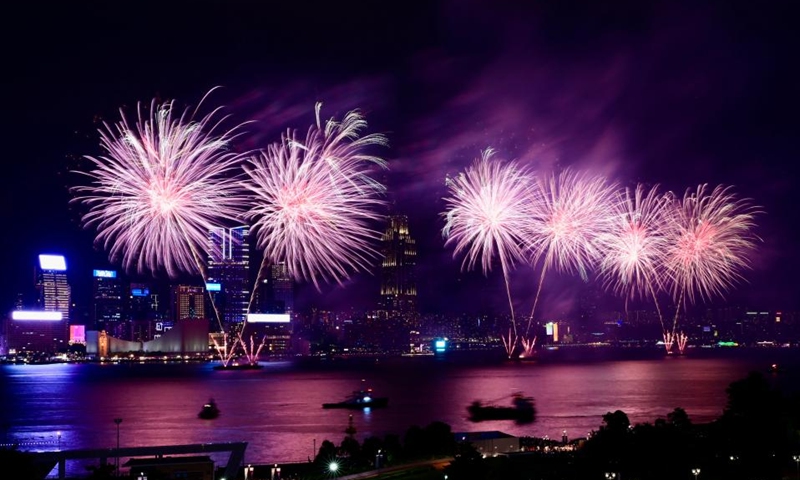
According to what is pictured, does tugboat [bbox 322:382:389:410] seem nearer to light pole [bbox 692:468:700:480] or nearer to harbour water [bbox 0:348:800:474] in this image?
harbour water [bbox 0:348:800:474]

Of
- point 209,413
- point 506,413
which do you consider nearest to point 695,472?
point 506,413

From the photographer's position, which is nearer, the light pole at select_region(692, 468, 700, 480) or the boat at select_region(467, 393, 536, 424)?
the light pole at select_region(692, 468, 700, 480)

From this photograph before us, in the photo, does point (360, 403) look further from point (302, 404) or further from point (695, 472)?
point (695, 472)

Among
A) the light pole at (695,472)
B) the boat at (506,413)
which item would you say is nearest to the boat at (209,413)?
the boat at (506,413)

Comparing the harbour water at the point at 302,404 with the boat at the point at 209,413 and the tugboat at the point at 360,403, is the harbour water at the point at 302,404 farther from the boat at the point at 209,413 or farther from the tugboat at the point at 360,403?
the tugboat at the point at 360,403

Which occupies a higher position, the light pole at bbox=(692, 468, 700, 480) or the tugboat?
the light pole at bbox=(692, 468, 700, 480)

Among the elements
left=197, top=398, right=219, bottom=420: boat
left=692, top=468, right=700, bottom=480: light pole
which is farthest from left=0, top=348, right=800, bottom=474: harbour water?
left=692, top=468, right=700, bottom=480: light pole

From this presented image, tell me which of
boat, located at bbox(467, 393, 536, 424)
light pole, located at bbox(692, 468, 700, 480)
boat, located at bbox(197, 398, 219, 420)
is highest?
light pole, located at bbox(692, 468, 700, 480)

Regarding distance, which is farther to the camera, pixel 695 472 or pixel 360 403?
pixel 360 403

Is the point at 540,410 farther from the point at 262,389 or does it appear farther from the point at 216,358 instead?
the point at 216,358
